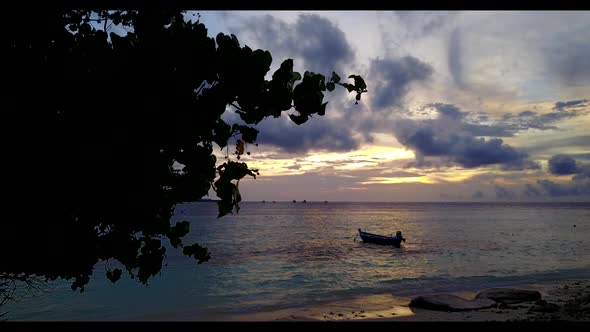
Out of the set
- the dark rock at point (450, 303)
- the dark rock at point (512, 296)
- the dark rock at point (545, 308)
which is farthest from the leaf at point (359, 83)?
the dark rock at point (512, 296)

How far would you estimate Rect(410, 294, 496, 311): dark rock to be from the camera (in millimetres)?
14104

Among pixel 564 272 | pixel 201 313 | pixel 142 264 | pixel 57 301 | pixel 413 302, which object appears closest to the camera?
pixel 142 264

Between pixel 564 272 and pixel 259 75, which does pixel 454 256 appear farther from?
pixel 259 75

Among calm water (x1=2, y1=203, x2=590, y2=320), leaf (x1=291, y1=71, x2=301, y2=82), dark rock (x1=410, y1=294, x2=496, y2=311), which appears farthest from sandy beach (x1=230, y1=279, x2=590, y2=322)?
leaf (x1=291, y1=71, x2=301, y2=82)

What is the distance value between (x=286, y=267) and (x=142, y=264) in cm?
3043

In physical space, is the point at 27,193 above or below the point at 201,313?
above

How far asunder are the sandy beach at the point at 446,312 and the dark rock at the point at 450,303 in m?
0.25

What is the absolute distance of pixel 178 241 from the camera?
2199 millimetres

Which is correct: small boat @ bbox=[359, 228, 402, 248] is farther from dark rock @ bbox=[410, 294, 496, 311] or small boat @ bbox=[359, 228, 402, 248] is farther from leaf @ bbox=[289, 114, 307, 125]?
leaf @ bbox=[289, 114, 307, 125]

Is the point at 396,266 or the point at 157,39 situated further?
the point at 396,266

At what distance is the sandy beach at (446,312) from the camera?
41.1ft

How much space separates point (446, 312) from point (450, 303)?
58 centimetres

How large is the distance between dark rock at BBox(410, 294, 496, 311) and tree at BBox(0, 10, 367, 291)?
13.8 meters
